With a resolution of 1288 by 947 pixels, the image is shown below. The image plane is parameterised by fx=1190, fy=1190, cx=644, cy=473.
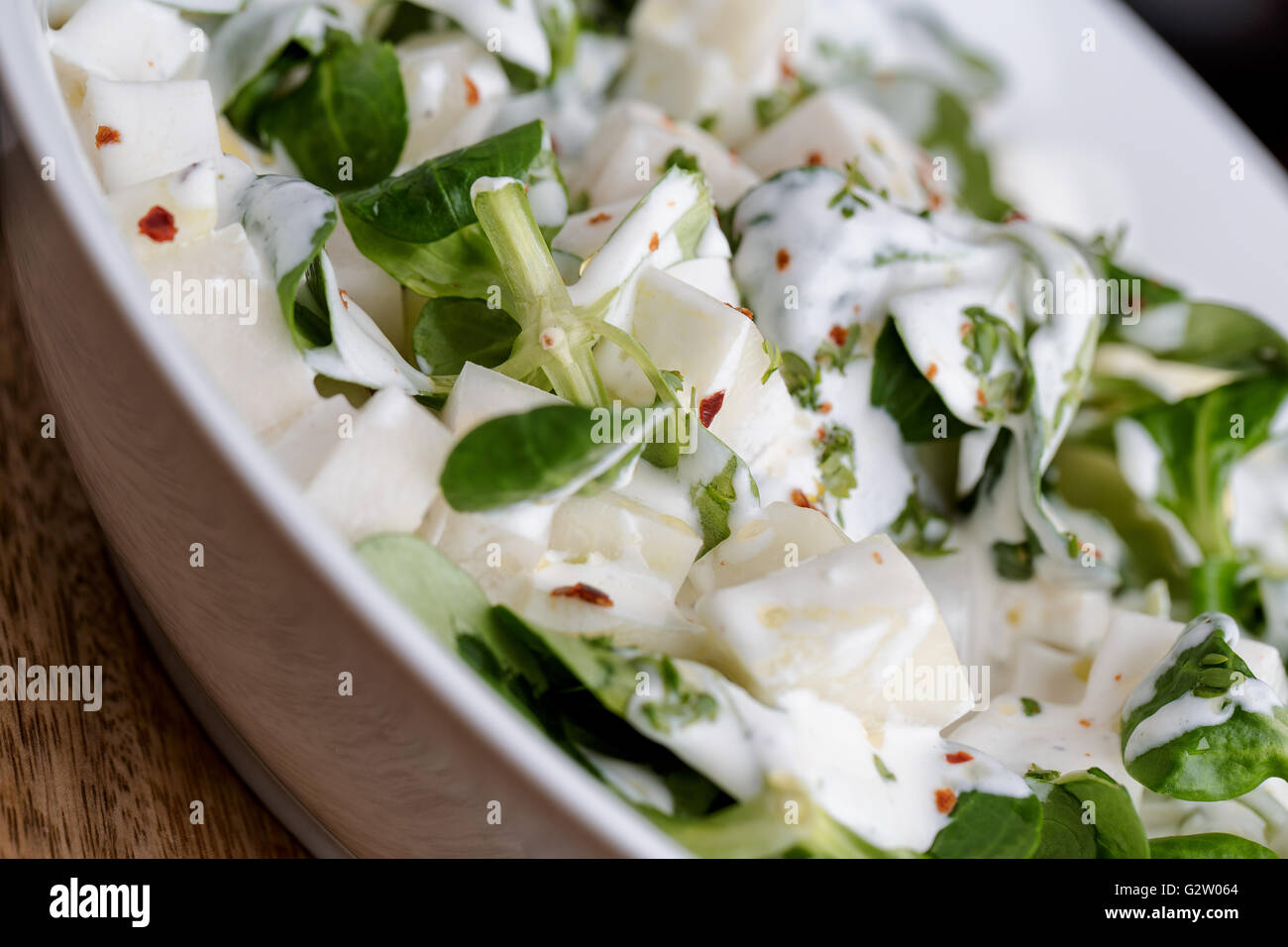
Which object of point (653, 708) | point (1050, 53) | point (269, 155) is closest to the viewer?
point (653, 708)

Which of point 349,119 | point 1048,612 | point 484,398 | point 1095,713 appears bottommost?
point 1095,713

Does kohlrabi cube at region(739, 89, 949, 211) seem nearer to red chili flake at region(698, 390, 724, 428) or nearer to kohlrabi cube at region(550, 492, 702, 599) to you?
red chili flake at region(698, 390, 724, 428)

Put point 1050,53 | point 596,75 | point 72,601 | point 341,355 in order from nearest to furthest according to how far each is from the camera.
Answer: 1. point 341,355
2. point 72,601
3. point 596,75
4. point 1050,53

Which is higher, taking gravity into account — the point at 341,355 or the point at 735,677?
the point at 341,355

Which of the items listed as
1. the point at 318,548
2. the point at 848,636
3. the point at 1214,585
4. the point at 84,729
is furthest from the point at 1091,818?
the point at 84,729

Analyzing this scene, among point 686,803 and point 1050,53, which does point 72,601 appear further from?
point 1050,53

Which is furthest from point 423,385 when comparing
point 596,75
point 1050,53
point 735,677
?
point 1050,53

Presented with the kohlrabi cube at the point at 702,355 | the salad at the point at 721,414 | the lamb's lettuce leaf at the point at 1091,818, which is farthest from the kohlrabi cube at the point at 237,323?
the lamb's lettuce leaf at the point at 1091,818

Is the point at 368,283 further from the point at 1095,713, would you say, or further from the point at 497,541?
the point at 1095,713
